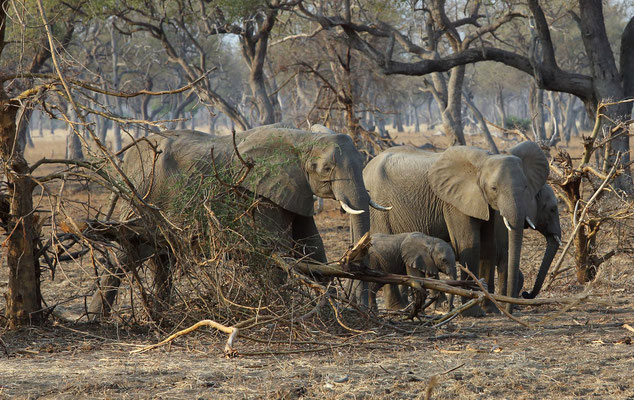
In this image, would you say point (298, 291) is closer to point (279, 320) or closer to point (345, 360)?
point (279, 320)

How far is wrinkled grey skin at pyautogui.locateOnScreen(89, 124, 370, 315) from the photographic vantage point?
728 cm

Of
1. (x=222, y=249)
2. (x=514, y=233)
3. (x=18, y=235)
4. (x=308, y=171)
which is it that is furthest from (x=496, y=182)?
(x=18, y=235)

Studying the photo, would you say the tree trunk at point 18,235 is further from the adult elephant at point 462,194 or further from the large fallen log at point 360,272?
the adult elephant at point 462,194

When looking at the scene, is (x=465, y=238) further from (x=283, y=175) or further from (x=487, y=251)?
(x=283, y=175)

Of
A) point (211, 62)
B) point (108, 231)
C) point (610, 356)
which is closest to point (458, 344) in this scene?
point (610, 356)

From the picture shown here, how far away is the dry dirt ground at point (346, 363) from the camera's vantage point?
14.5ft

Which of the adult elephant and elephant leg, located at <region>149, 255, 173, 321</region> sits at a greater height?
the adult elephant

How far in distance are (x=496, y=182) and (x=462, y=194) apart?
0.59 meters

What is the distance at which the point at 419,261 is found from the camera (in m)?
8.26

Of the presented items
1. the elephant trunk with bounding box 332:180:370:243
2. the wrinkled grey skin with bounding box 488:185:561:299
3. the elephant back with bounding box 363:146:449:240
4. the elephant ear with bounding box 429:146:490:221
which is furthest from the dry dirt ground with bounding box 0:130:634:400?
the elephant back with bounding box 363:146:449:240

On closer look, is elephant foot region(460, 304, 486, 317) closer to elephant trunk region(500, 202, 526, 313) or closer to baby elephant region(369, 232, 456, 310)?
elephant trunk region(500, 202, 526, 313)

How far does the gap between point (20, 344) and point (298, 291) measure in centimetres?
198

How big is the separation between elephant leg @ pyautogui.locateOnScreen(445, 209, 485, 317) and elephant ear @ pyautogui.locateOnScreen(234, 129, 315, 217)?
70.6 inches

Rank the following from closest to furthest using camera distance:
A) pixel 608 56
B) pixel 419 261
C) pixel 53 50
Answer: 1. pixel 53 50
2. pixel 419 261
3. pixel 608 56
